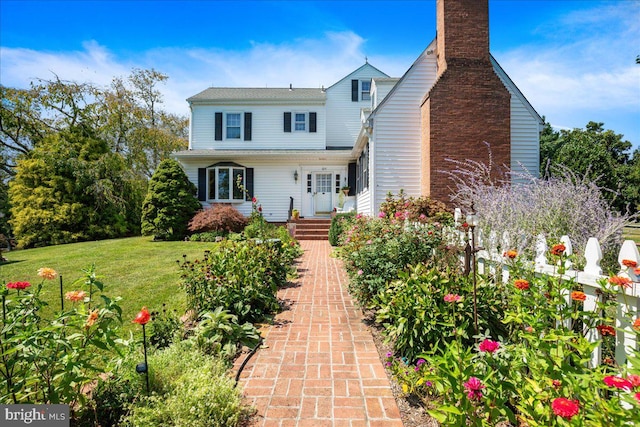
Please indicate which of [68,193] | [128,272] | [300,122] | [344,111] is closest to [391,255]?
[128,272]

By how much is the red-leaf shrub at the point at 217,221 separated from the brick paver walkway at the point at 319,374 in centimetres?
873

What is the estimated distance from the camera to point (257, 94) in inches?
678

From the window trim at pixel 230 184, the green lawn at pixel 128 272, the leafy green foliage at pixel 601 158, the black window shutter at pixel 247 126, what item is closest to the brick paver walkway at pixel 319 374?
the green lawn at pixel 128 272

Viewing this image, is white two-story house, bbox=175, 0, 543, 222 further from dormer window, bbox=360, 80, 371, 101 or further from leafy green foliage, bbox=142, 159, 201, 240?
leafy green foliage, bbox=142, 159, 201, 240

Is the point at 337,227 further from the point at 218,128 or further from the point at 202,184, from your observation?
the point at 218,128

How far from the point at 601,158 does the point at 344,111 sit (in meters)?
14.7

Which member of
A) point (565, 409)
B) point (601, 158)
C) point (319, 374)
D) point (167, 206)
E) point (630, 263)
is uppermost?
point (601, 158)

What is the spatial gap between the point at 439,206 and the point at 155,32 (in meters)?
9.05

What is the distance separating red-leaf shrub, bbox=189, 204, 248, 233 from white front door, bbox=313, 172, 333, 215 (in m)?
4.10

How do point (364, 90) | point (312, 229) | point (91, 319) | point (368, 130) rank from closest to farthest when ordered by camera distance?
point (91, 319) → point (368, 130) → point (312, 229) → point (364, 90)

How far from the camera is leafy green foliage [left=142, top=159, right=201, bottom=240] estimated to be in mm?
12570

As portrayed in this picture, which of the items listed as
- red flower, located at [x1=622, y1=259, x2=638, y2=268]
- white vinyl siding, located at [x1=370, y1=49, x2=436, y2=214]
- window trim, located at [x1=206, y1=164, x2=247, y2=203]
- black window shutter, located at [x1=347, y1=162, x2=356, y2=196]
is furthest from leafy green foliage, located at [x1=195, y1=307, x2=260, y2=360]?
window trim, located at [x1=206, y1=164, x2=247, y2=203]

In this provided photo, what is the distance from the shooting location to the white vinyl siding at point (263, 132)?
16344mm

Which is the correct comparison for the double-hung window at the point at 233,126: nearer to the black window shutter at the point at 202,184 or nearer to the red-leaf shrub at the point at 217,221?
the black window shutter at the point at 202,184
